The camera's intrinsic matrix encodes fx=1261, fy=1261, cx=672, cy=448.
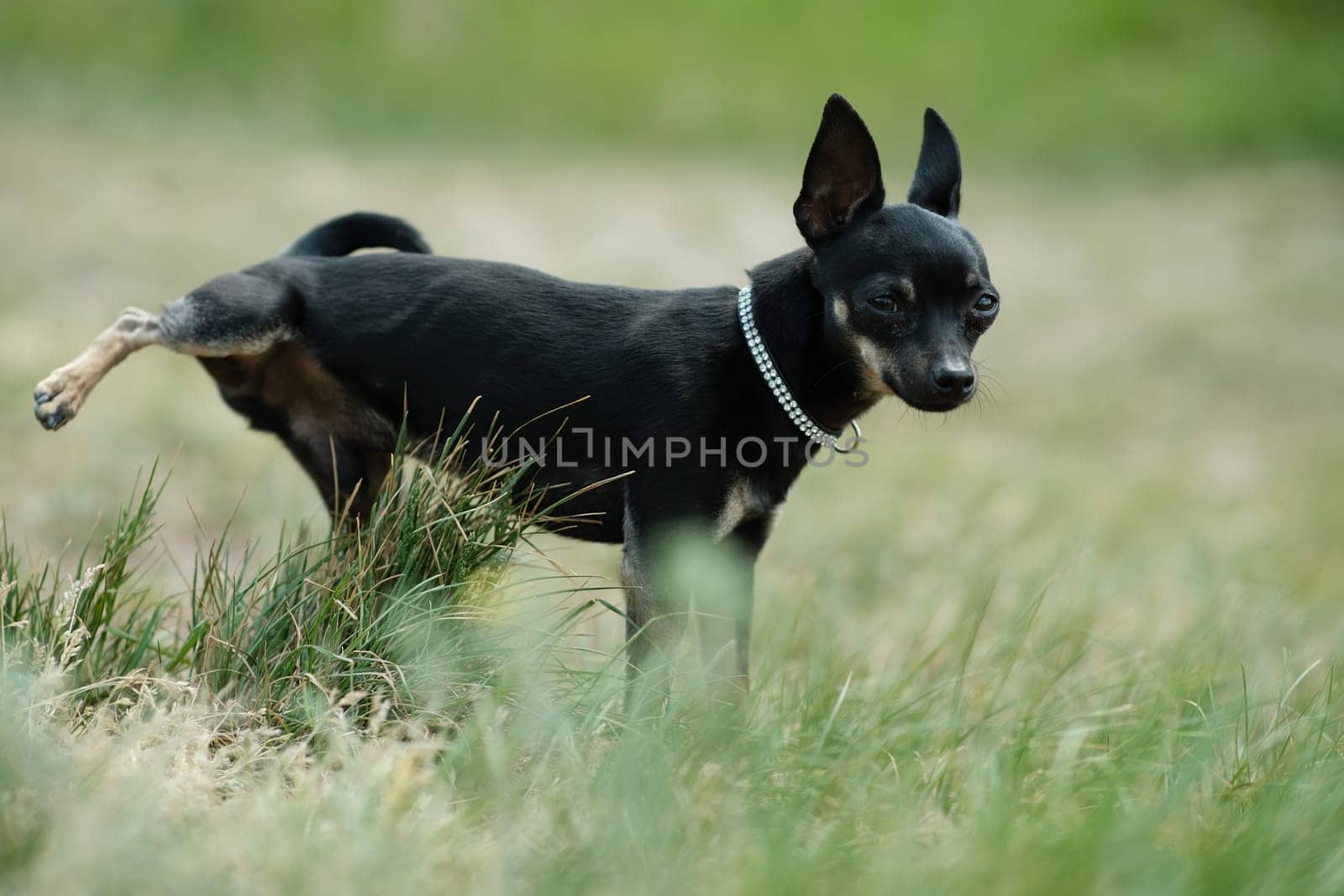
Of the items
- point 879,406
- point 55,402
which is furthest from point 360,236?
point 879,406

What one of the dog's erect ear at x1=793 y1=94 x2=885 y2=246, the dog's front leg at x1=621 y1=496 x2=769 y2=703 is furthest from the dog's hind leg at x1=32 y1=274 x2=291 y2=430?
the dog's erect ear at x1=793 y1=94 x2=885 y2=246

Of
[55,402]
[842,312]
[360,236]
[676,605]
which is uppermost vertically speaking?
[360,236]

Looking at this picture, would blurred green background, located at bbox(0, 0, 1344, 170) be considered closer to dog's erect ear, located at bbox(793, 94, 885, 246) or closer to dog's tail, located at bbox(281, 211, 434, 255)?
dog's tail, located at bbox(281, 211, 434, 255)

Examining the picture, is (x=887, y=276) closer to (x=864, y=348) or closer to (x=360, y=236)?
(x=864, y=348)

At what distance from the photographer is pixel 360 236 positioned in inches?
183

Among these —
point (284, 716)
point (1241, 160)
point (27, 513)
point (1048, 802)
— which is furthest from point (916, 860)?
point (1241, 160)

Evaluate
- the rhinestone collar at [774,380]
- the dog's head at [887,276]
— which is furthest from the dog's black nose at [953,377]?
the rhinestone collar at [774,380]

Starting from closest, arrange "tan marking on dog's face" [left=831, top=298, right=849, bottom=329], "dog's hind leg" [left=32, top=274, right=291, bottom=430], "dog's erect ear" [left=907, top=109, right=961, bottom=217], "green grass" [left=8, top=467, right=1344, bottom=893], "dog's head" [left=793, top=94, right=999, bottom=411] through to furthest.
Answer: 1. "green grass" [left=8, top=467, right=1344, bottom=893]
2. "dog's head" [left=793, top=94, right=999, bottom=411]
3. "tan marking on dog's face" [left=831, top=298, right=849, bottom=329]
4. "dog's hind leg" [left=32, top=274, right=291, bottom=430]
5. "dog's erect ear" [left=907, top=109, right=961, bottom=217]

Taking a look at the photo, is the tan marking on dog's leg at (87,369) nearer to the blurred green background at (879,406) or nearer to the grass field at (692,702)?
the grass field at (692,702)

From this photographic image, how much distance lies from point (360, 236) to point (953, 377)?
2.33 m

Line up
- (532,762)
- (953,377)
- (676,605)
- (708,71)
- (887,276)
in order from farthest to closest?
(708,71)
(676,605)
(887,276)
(953,377)
(532,762)

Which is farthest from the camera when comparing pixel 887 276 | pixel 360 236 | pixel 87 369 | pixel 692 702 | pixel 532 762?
pixel 360 236

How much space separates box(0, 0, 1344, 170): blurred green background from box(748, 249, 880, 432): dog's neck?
38.2 ft

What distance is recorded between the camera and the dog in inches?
145
